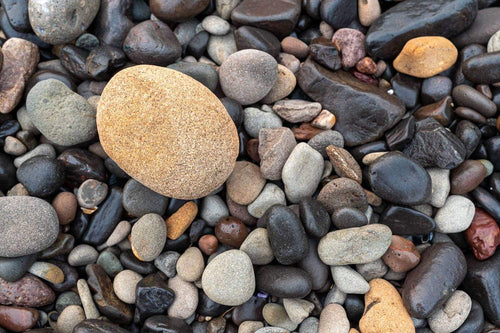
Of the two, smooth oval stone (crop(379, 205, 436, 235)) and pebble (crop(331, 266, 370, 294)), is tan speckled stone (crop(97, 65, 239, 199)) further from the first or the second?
smooth oval stone (crop(379, 205, 436, 235))

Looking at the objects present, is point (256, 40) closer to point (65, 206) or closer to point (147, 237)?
point (147, 237)

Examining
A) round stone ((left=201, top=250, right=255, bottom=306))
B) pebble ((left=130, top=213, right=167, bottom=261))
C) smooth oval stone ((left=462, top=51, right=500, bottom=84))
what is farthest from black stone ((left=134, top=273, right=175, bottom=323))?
smooth oval stone ((left=462, top=51, right=500, bottom=84))

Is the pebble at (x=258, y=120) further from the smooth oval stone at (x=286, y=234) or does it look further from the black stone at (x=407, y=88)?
the black stone at (x=407, y=88)

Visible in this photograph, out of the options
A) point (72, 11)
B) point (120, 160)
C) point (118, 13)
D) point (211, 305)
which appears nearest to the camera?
point (120, 160)

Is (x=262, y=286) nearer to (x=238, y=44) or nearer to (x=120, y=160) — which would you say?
(x=120, y=160)

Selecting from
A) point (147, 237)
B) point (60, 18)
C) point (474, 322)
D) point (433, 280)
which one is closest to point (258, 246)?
point (147, 237)

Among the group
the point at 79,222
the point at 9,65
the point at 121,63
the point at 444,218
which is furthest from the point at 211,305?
the point at 9,65
